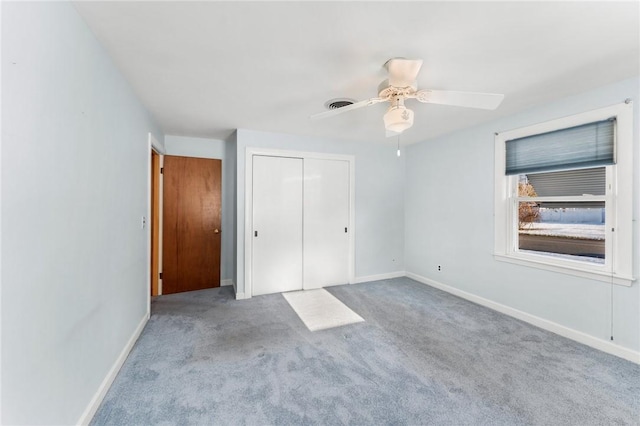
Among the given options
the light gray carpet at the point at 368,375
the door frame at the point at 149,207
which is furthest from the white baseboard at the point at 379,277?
the door frame at the point at 149,207

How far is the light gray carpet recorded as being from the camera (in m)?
1.61

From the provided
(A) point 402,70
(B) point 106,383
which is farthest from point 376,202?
(B) point 106,383

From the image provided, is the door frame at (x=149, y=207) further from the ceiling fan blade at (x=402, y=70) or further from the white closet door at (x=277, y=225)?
the ceiling fan blade at (x=402, y=70)

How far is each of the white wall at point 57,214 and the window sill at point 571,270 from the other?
151 inches

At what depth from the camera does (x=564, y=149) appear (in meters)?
2.61

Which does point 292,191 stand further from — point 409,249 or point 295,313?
point 409,249

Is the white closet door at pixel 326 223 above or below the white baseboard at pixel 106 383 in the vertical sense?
above

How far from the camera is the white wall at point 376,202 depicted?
4.28 meters

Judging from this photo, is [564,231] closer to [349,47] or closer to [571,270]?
[571,270]

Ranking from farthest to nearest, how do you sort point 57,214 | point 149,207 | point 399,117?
point 149,207 < point 399,117 < point 57,214

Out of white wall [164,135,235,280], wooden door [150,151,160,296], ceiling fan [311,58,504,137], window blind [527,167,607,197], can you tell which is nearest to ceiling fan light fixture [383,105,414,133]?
ceiling fan [311,58,504,137]

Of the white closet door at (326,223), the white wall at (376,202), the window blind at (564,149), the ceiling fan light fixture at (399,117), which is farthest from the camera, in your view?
the white wall at (376,202)

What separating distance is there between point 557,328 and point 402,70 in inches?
113

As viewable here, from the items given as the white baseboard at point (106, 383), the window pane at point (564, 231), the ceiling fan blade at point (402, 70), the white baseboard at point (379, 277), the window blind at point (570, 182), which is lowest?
the white baseboard at point (106, 383)
